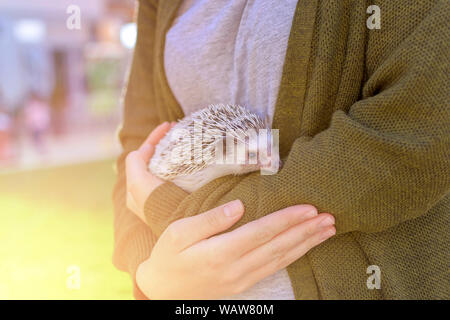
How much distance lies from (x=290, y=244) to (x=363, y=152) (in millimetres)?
208

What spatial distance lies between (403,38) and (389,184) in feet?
0.88

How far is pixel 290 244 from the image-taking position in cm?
79

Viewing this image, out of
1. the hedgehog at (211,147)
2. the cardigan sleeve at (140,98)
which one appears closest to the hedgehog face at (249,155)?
the hedgehog at (211,147)

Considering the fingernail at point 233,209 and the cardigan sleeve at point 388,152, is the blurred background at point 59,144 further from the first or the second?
the cardigan sleeve at point 388,152

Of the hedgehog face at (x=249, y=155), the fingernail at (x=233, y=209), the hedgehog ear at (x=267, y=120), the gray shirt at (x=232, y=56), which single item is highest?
the gray shirt at (x=232, y=56)

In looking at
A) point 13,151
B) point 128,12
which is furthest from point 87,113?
point 13,151

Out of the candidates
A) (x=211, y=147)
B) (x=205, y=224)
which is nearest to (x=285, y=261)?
(x=205, y=224)

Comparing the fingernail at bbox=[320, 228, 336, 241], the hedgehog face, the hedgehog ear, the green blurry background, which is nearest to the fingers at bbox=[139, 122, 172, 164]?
the hedgehog face

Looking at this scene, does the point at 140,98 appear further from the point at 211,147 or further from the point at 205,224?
the point at 205,224

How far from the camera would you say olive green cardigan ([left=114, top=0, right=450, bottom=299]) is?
2.44 ft

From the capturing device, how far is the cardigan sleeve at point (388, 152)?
0.74 meters

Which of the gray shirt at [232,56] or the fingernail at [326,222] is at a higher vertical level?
the gray shirt at [232,56]

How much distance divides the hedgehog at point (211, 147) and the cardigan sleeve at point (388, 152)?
0.20 metres

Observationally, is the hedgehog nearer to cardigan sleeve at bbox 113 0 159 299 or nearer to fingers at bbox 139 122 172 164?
fingers at bbox 139 122 172 164
